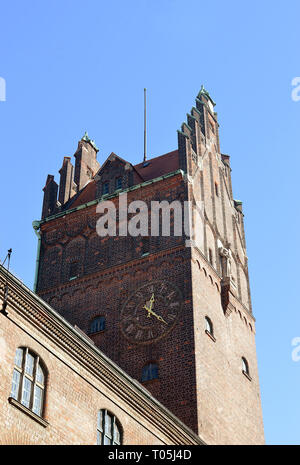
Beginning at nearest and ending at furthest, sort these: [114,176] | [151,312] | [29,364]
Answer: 1. [29,364]
2. [151,312]
3. [114,176]

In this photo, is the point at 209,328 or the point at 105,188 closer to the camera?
the point at 209,328

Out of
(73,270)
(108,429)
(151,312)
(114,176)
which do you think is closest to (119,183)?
(114,176)

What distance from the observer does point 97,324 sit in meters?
38.0

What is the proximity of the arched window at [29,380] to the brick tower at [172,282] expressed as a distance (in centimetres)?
1127

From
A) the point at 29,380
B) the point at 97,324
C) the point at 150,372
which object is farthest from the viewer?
the point at 97,324

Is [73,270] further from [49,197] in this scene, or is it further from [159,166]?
[159,166]

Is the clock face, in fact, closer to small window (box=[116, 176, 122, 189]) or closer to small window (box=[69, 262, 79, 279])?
small window (box=[69, 262, 79, 279])

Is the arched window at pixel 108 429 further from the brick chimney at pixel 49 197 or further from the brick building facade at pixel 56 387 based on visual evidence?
the brick chimney at pixel 49 197

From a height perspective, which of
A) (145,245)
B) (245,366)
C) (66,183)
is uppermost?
(66,183)

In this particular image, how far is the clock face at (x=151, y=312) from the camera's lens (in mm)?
35781

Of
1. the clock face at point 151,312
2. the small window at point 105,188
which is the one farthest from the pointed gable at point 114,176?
the clock face at point 151,312

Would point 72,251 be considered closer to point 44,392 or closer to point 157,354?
point 157,354

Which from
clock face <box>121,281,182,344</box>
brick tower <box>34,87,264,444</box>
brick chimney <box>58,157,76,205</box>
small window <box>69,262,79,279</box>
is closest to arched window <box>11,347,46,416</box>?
brick tower <box>34,87,264,444</box>
